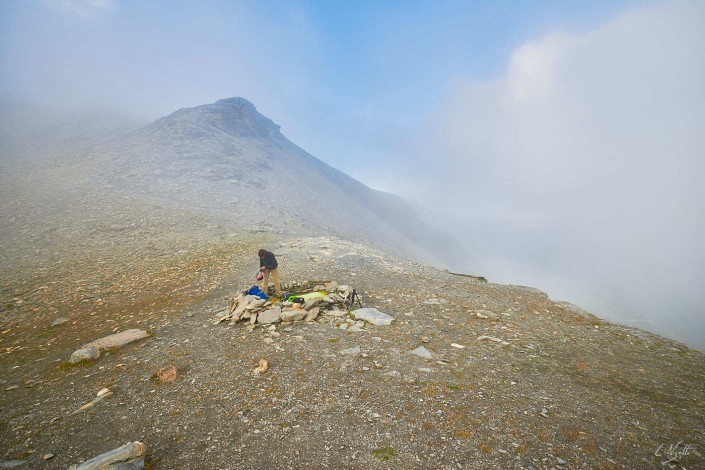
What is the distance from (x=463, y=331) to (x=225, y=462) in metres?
7.88

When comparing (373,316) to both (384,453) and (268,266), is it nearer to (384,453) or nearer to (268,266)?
(268,266)

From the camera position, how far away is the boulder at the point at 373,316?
403 inches

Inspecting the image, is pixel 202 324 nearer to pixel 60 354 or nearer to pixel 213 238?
pixel 60 354

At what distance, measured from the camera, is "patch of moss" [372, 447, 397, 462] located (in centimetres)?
482

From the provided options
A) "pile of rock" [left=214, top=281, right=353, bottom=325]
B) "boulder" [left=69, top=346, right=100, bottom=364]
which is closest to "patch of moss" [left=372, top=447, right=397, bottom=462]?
"pile of rock" [left=214, top=281, right=353, bottom=325]

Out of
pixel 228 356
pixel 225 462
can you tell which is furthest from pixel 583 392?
pixel 228 356

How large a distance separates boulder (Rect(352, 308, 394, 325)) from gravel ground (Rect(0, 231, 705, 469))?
0.90ft

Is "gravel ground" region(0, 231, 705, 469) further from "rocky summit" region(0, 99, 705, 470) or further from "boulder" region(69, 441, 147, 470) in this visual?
"boulder" region(69, 441, 147, 470)

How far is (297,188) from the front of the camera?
62.2m

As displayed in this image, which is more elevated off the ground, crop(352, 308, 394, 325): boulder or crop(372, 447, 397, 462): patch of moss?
crop(352, 308, 394, 325): boulder

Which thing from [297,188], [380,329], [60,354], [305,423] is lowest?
[60,354]

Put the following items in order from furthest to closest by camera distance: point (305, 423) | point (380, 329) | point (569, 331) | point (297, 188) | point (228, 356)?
point (297, 188), point (569, 331), point (380, 329), point (228, 356), point (305, 423)

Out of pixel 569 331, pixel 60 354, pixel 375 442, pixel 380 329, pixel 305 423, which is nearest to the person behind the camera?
pixel 375 442

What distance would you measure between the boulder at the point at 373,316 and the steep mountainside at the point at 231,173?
2243 cm
